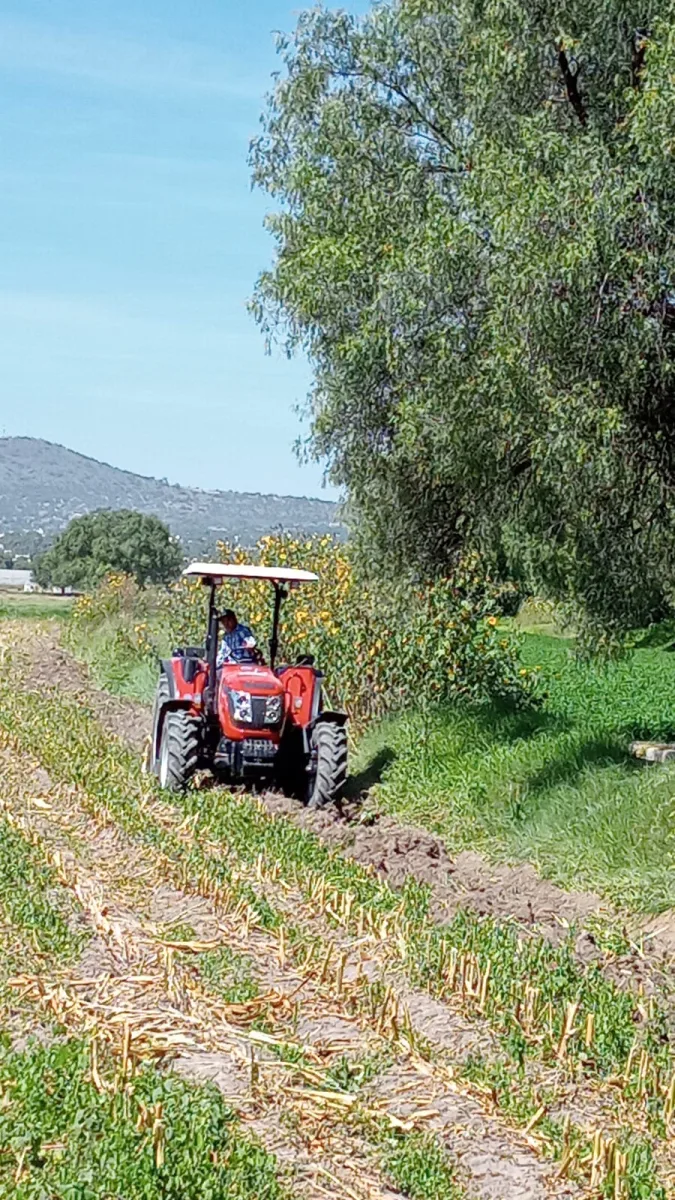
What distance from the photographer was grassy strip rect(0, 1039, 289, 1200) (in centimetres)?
462

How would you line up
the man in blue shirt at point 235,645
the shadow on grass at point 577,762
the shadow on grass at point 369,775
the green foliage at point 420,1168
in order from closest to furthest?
the green foliage at point 420,1168 < the shadow on grass at point 577,762 < the man in blue shirt at point 235,645 < the shadow on grass at point 369,775

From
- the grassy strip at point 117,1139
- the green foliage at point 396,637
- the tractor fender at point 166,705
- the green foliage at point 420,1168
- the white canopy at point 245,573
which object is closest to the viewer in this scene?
the grassy strip at point 117,1139

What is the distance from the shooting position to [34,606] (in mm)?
55156

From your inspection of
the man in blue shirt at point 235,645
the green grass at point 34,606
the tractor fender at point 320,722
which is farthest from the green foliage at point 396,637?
the green grass at point 34,606

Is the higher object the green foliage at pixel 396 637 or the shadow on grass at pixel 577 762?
the green foliage at pixel 396 637

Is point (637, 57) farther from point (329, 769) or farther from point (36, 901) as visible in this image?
point (36, 901)

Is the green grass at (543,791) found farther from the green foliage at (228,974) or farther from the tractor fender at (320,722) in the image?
the green foliage at (228,974)

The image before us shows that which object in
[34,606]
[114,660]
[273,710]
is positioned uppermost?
[273,710]

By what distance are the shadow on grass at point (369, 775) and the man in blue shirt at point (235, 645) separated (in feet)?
6.20

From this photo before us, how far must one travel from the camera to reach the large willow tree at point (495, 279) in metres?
9.82

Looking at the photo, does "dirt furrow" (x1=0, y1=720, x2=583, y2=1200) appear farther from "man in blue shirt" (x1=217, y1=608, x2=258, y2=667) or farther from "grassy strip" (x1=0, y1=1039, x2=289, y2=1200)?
"man in blue shirt" (x1=217, y1=608, x2=258, y2=667)

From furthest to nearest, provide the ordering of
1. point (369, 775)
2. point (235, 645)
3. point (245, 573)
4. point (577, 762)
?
point (369, 775)
point (235, 645)
point (245, 573)
point (577, 762)

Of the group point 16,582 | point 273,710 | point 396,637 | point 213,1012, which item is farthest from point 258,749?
point 16,582

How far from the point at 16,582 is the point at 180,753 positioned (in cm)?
7975
